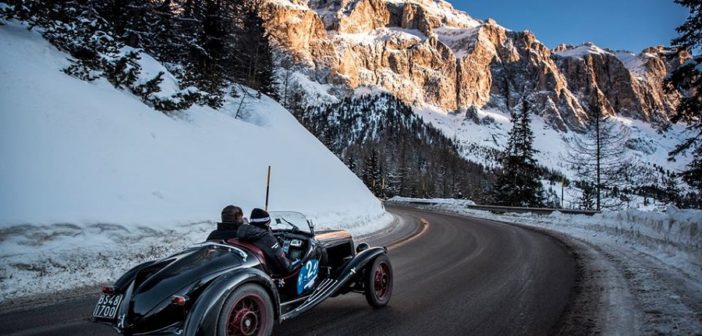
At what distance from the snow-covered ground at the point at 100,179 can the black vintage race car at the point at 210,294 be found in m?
3.19

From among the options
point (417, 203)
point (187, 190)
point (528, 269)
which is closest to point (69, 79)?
point (187, 190)

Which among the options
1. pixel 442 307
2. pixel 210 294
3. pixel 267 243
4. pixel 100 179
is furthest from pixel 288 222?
pixel 100 179

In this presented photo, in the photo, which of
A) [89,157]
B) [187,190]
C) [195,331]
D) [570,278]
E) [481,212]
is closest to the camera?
[195,331]

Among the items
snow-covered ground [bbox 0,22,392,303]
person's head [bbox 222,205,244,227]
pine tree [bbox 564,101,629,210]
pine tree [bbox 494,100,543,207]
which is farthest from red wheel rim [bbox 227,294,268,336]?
pine tree [bbox 494,100,543,207]

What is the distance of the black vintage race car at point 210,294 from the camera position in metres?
3.59

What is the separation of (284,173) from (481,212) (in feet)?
65.4

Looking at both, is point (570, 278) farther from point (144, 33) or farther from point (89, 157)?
point (144, 33)

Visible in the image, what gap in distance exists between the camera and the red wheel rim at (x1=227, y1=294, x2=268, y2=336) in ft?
12.5

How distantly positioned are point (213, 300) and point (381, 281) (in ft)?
9.23

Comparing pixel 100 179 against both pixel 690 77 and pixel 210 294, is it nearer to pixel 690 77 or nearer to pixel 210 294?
pixel 210 294

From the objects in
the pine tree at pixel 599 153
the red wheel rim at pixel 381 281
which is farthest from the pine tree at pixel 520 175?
the red wheel rim at pixel 381 281

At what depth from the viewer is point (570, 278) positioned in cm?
743

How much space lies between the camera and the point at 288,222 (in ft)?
18.9

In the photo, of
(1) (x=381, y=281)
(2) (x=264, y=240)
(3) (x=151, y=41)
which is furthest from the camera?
(3) (x=151, y=41)
